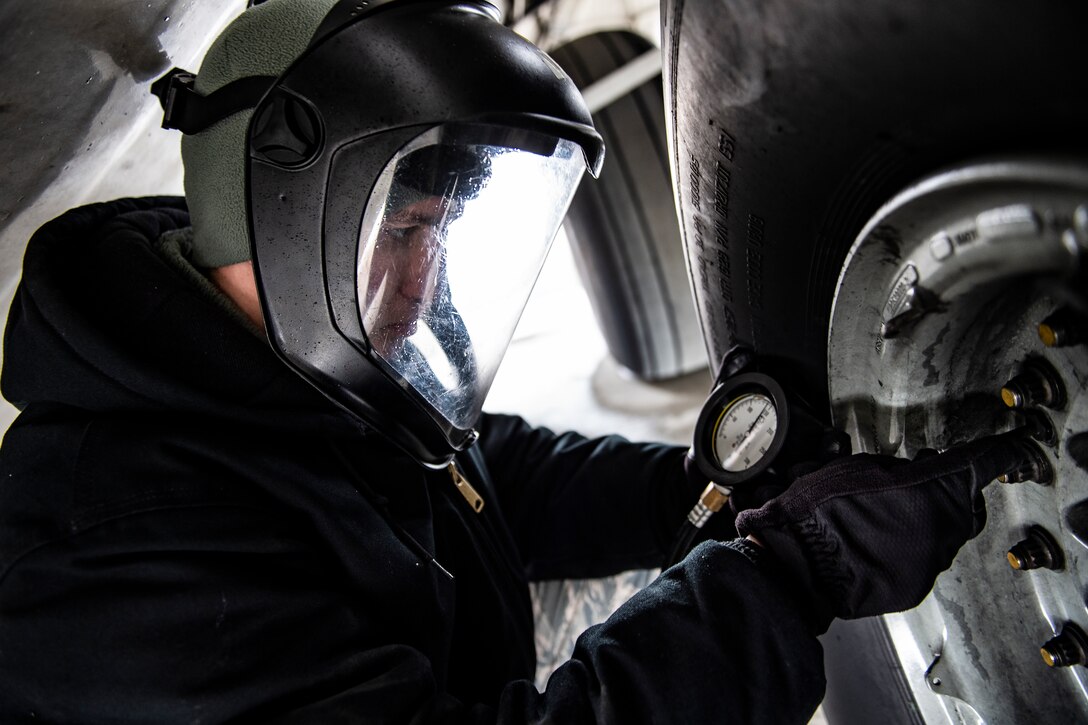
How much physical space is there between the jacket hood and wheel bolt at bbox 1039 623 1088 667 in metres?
0.70

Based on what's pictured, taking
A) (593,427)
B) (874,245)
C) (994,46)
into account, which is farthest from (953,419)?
(593,427)

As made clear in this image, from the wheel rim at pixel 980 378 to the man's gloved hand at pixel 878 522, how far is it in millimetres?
43

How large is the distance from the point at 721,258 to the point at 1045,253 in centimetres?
35

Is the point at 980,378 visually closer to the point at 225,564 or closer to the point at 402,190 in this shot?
the point at 402,190

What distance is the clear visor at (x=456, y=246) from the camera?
828mm

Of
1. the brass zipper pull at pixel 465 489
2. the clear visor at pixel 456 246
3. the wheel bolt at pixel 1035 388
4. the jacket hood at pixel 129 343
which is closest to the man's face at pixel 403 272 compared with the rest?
the clear visor at pixel 456 246

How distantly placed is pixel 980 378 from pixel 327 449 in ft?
2.16

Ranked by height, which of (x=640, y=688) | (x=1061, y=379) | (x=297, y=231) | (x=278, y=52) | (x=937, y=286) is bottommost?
(x=640, y=688)

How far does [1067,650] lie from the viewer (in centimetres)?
65

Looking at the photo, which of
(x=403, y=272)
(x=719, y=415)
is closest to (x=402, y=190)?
(x=403, y=272)

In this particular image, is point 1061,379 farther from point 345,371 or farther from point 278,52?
point 278,52

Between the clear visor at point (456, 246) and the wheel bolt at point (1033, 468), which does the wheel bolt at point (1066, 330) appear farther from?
the clear visor at point (456, 246)

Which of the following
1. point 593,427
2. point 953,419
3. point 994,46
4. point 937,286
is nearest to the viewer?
point 994,46

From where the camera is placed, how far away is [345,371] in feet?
2.84
